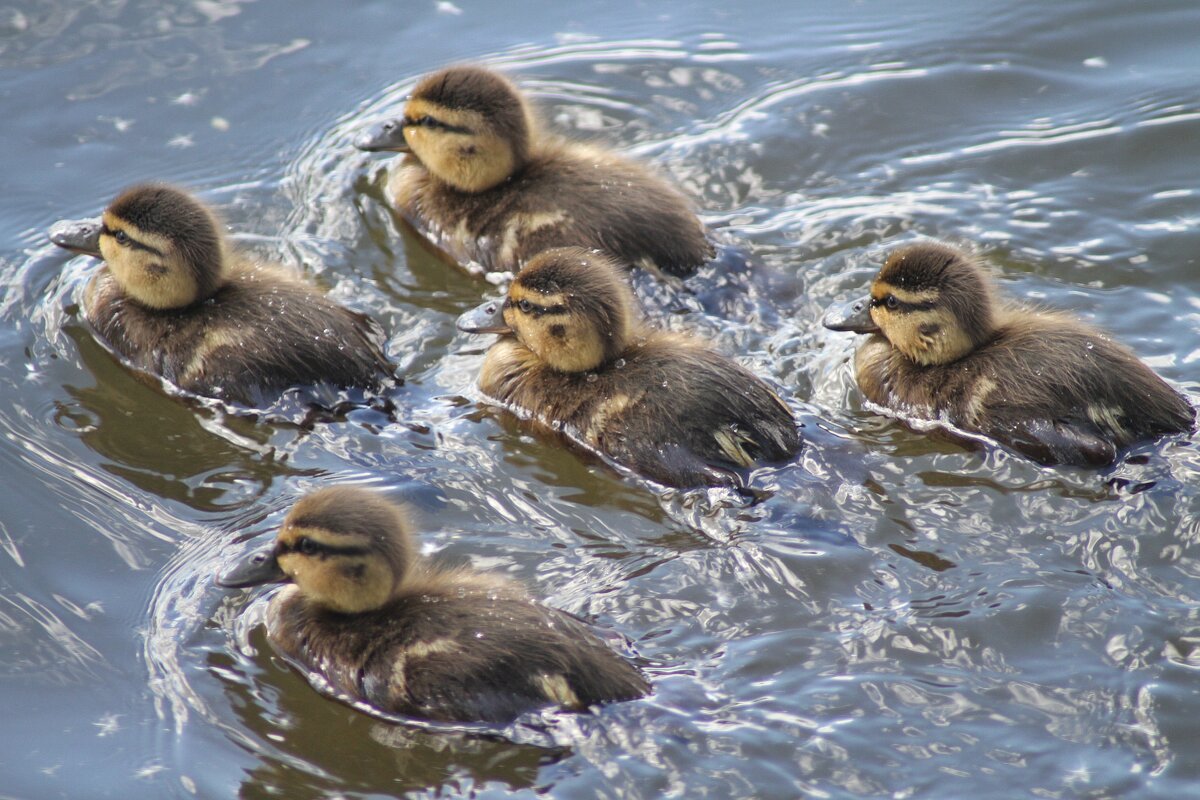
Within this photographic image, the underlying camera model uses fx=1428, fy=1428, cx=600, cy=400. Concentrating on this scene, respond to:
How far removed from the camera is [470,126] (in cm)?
572

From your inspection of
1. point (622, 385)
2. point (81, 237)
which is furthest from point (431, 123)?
point (622, 385)

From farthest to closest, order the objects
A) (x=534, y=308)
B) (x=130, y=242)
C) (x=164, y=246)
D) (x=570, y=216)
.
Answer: (x=570, y=216)
(x=130, y=242)
(x=164, y=246)
(x=534, y=308)

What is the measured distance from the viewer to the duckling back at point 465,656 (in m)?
3.64

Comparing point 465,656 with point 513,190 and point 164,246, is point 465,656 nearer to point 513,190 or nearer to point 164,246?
point 164,246

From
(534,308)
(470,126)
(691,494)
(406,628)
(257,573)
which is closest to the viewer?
(406,628)

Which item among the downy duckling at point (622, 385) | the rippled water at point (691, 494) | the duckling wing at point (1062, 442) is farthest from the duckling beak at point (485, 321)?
the duckling wing at point (1062, 442)

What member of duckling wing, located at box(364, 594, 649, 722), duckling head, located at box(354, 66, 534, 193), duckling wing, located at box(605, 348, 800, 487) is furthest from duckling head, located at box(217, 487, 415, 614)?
duckling head, located at box(354, 66, 534, 193)

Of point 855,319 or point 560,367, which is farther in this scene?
point 855,319

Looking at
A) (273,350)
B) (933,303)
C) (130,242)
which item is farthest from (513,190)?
(933,303)

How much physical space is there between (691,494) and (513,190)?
5.91 feet

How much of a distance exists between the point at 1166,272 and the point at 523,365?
2.52 meters

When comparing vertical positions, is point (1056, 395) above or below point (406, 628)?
above

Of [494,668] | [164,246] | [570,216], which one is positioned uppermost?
[164,246]

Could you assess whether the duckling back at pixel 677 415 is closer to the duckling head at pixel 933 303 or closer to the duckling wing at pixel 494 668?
the duckling head at pixel 933 303
